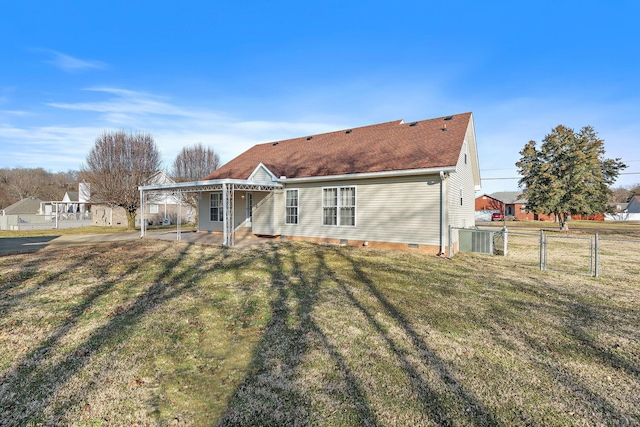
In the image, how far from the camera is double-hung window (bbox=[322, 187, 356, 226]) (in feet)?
43.8

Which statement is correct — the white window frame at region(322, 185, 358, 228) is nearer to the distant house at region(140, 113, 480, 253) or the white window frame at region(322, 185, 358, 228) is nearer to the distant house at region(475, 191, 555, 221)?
the distant house at region(140, 113, 480, 253)

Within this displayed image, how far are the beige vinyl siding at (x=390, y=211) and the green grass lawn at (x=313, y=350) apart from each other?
4.04 metres

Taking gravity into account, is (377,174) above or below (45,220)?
above

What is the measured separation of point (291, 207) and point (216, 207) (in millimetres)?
5042

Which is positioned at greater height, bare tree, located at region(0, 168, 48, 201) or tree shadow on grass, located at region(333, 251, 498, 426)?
bare tree, located at region(0, 168, 48, 201)

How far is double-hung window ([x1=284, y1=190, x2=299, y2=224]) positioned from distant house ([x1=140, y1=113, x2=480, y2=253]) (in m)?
0.05

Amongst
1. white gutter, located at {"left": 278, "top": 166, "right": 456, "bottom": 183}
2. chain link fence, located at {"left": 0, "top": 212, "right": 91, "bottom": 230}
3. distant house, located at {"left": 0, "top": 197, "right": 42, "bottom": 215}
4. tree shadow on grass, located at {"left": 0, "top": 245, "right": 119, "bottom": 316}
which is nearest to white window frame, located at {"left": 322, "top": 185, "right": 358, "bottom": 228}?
white gutter, located at {"left": 278, "top": 166, "right": 456, "bottom": 183}

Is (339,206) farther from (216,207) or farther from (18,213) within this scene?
(18,213)

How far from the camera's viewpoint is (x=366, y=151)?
14.7 m

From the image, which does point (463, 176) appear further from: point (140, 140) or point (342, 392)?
point (140, 140)

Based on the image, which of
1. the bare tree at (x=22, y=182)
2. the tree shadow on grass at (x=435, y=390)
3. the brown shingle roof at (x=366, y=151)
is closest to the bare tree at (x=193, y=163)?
the brown shingle roof at (x=366, y=151)

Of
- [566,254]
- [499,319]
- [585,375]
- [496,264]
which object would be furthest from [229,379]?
[566,254]

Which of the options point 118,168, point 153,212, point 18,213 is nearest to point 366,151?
point 118,168

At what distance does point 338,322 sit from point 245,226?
500 inches
